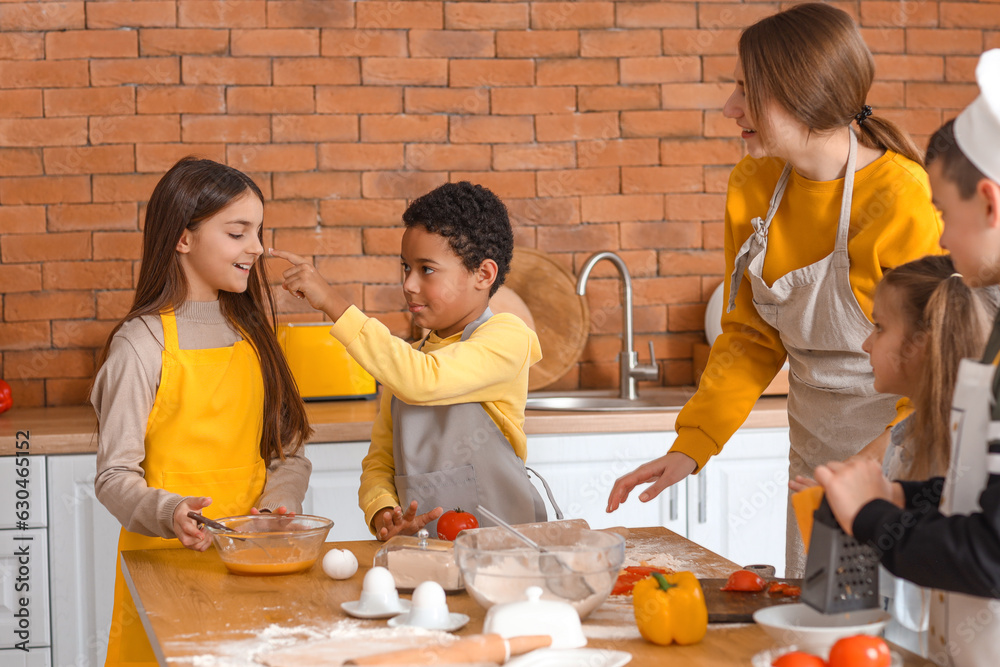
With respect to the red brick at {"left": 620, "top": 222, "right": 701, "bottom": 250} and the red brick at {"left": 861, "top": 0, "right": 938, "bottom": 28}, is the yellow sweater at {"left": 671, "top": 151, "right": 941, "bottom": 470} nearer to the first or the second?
the red brick at {"left": 620, "top": 222, "right": 701, "bottom": 250}

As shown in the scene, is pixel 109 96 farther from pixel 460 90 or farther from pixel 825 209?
pixel 825 209

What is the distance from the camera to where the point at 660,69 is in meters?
2.96

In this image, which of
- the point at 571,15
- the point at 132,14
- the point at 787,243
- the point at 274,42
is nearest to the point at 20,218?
the point at 132,14

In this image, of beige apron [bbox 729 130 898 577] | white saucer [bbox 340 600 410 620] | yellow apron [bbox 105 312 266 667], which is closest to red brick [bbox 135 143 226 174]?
yellow apron [bbox 105 312 266 667]

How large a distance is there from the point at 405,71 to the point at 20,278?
126 cm

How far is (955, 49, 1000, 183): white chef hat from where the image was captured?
2.90ft

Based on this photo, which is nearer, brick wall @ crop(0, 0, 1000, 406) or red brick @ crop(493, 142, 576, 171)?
brick wall @ crop(0, 0, 1000, 406)

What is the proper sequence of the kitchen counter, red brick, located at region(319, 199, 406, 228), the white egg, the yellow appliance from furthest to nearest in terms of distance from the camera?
red brick, located at region(319, 199, 406, 228), the yellow appliance, the kitchen counter, the white egg

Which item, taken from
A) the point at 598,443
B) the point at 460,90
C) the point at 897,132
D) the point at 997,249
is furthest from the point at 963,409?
the point at 460,90

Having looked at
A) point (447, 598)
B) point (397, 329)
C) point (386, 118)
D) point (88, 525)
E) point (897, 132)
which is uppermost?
point (386, 118)

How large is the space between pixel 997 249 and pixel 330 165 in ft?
7.20

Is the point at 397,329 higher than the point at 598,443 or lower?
higher

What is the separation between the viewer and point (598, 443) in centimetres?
243

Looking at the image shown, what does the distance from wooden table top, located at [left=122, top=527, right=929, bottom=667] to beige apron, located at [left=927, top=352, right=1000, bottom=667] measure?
0.05m
